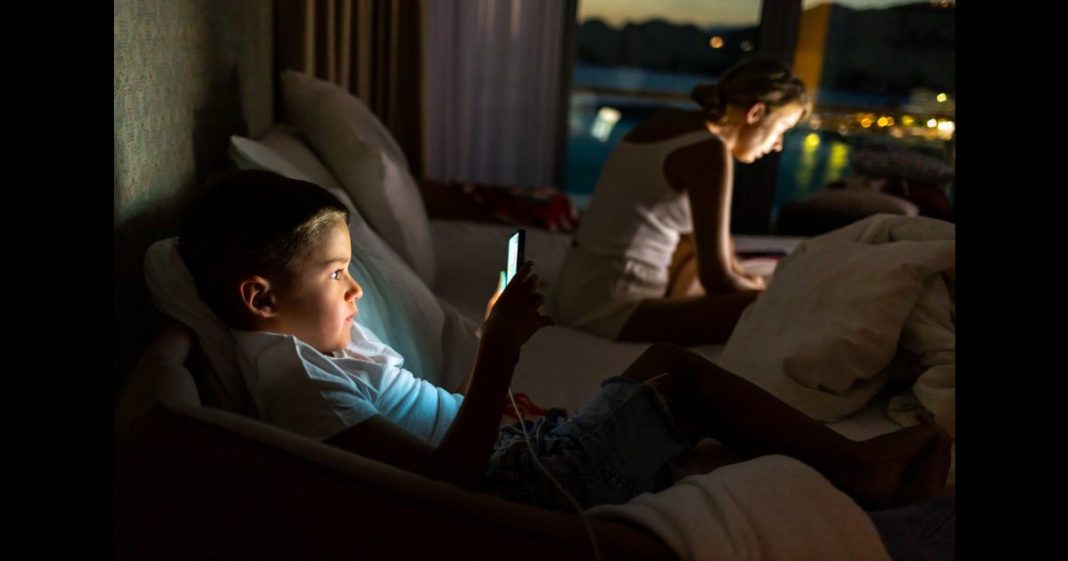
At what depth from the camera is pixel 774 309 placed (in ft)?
5.82

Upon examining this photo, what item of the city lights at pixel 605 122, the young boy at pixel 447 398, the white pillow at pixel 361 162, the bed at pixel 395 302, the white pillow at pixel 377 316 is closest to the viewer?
the bed at pixel 395 302

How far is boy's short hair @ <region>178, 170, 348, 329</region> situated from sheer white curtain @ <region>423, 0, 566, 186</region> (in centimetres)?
258

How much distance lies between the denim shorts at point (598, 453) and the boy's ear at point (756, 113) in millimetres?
1210

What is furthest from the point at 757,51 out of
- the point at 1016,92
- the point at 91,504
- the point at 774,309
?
the point at 91,504

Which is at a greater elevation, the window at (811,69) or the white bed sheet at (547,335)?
the window at (811,69)

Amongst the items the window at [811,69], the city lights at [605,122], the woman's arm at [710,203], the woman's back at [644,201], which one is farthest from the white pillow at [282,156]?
the city lights at [605,122]

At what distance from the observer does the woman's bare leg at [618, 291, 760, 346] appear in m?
2.10

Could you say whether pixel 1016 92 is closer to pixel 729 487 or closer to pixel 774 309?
pixel 729 487

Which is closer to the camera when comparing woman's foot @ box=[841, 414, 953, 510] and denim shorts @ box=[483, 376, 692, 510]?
denim shorts @ box=[483, 376, 692, 510]

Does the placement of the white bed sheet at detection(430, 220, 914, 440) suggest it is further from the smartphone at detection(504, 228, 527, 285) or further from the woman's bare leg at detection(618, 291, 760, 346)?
the smartphone at detection(504, 228, 527, 285)

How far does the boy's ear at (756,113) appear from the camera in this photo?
7.47 ft

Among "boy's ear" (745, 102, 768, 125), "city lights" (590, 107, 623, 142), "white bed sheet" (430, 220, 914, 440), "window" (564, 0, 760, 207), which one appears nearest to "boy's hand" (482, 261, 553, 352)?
"white bed sheet" (430, 220, 914, 440)

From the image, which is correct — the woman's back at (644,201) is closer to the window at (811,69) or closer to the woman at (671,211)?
the woman at (671,211)

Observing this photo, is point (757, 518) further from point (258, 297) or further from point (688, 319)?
point (688, 319)
